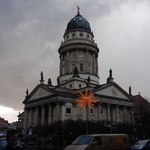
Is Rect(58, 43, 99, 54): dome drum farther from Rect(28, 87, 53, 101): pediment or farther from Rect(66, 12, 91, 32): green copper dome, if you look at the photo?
Rect(28, 87, 53, 101): pediment

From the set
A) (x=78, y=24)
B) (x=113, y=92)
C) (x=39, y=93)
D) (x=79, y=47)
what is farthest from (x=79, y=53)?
(x=39, y=93)

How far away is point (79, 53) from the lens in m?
79.2

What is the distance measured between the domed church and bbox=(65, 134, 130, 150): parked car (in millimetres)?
42105

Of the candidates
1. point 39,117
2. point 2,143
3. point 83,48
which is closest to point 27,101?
Result: point 39,117

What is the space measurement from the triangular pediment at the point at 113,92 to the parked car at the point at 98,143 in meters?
44.0

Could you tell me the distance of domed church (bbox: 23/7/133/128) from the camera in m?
64.2

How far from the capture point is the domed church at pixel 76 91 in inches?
2530

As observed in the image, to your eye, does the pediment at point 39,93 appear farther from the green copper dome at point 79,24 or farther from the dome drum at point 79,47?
the green copper dome at point 79,24

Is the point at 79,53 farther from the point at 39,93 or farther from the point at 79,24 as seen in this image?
the point at 39,93

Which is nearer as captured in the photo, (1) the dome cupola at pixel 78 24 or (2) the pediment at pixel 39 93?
(2) the pediment at pixel 39 93

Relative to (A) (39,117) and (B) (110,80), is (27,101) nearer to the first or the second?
(A) (39,117)

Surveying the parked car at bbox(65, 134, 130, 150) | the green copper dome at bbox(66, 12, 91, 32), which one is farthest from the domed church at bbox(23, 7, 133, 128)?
the parked car at bbox(65, 134, 130, 150)

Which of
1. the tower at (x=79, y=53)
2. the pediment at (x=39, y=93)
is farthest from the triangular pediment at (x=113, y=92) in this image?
the pediment at (x=39, y=93)

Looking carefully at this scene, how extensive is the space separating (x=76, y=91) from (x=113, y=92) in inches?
398
